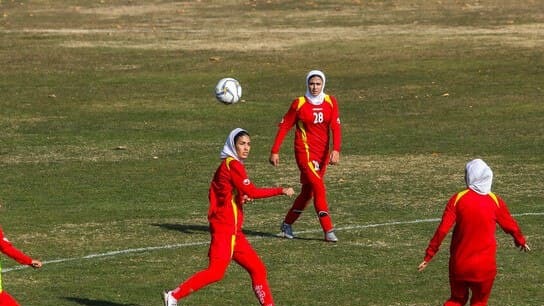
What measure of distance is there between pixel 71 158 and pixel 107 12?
34089 mm

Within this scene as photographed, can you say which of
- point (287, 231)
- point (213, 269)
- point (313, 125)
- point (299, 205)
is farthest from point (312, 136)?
point (213, 269)

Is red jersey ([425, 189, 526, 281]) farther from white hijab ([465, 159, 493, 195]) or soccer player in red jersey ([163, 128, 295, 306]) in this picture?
soccer player in red jersey ([163, 128, 295, 306])

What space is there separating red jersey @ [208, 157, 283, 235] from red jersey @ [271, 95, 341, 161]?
5.13 m

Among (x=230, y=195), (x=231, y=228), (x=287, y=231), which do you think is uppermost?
(x=230, y=195)

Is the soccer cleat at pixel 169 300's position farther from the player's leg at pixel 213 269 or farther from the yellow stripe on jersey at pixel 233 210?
the yellow stripe on jersey at pixel 233 210

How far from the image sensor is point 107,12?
62.7 m

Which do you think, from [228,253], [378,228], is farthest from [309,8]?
[228,253]

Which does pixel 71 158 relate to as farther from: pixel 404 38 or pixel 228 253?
pixel 404 38

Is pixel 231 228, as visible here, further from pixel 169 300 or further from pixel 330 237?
pixel 330 237

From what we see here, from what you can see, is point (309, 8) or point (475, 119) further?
point (309, 8)

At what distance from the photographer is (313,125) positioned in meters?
21.7

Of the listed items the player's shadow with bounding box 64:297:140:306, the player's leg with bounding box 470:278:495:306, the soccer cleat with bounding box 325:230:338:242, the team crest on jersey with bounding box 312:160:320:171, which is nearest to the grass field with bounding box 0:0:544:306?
the player's shadow with bounding box 64:297:140:306

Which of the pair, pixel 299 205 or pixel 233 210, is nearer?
pixel 233 210

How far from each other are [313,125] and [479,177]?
7053 millimetres
